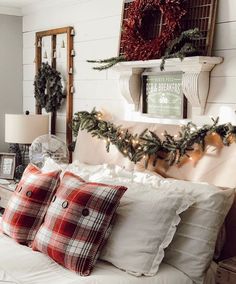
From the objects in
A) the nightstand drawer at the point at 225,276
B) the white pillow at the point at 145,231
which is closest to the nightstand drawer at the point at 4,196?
the white pillow at the point at 145,231

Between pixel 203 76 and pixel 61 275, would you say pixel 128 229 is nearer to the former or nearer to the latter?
pixel 61 275

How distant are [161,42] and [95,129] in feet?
2.90

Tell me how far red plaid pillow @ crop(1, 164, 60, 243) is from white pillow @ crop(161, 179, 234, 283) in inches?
29.3

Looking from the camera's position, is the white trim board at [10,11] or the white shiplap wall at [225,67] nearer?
the white shiplap wall at [225,67]

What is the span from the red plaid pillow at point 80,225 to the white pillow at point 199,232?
0.36 m

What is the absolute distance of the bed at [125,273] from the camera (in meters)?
2.15

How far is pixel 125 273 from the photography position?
223 cm

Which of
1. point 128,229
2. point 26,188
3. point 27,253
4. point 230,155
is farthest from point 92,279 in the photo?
point 230,155

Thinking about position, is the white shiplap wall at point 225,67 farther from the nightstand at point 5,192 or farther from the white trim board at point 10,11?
the white trim board at point 10,11

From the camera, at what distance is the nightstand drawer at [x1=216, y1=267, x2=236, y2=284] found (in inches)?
84.7

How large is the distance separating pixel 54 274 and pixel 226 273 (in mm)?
797

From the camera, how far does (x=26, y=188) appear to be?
270 centimetres

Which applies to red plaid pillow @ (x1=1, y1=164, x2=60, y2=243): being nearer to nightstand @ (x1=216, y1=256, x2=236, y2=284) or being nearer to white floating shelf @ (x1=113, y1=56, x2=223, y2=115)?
white floating shelf @ (x1=113, y1=56, x2=223, y2=115)

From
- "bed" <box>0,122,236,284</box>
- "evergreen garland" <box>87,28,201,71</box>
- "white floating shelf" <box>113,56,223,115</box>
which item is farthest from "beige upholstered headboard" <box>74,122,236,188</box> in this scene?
"evergreen garland" <box>87,28,201,71</box>
